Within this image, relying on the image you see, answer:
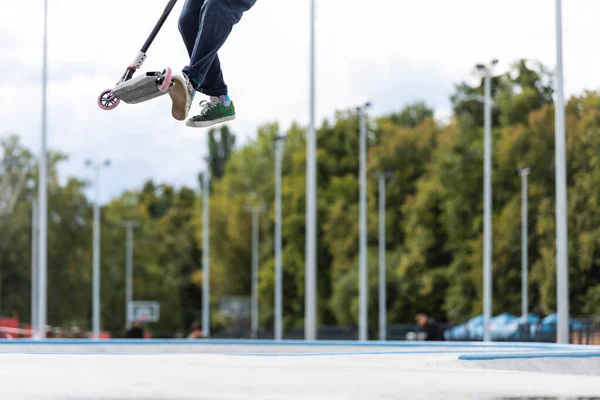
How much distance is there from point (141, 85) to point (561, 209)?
19893mm

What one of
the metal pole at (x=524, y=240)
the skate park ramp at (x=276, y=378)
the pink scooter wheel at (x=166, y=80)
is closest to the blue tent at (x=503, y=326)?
the metal pole at (x=524, y=240)

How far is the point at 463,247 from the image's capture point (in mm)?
64875

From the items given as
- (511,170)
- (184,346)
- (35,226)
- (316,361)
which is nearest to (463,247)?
(511,170)

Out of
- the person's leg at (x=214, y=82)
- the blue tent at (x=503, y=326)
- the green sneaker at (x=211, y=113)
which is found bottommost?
the blue tent at (x=503, y=326)

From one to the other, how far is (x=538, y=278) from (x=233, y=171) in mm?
42868

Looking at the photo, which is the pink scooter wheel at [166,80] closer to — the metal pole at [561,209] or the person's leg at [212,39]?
the person's leg at [212,39]

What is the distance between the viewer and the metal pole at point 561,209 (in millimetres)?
25889

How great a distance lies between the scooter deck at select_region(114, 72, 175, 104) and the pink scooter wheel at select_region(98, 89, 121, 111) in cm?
10

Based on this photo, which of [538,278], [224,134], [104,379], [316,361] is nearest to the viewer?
[104,379]

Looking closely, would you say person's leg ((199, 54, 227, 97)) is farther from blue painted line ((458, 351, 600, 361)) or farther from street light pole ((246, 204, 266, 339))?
street light pole ((246, 204, 266, 339))

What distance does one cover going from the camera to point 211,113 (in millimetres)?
9859

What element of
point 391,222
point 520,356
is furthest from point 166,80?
point 391,222

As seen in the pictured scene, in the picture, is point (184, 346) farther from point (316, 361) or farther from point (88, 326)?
point (88, 326)

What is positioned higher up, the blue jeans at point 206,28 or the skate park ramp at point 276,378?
the blue jeans at point 206,28
